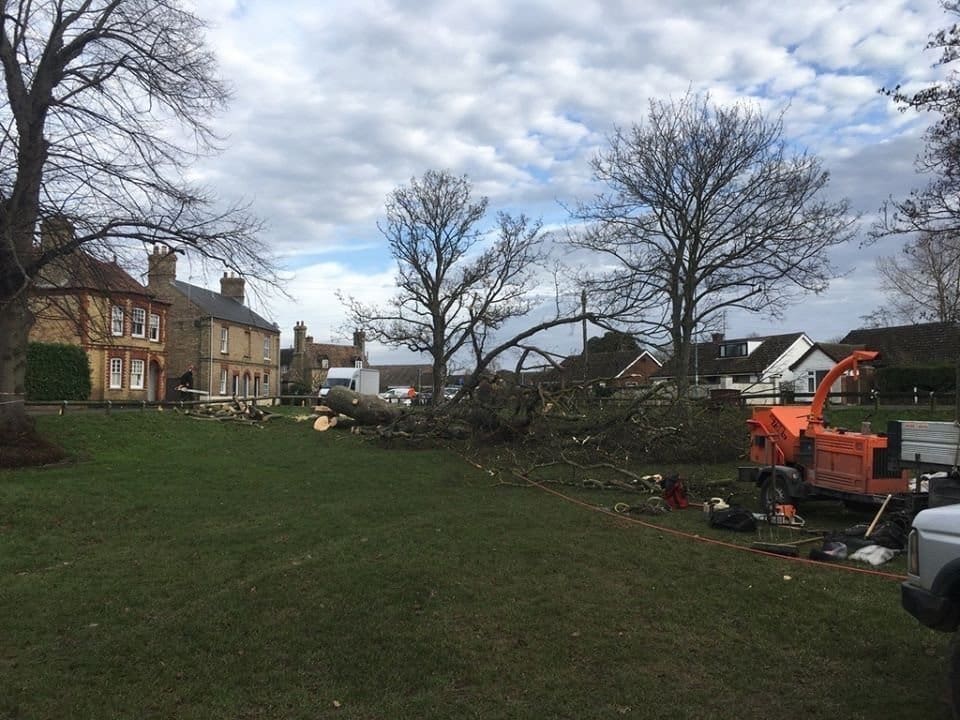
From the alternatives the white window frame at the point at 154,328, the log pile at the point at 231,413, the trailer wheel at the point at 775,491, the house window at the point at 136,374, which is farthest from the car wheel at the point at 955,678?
the white window frame at the point at 154,328

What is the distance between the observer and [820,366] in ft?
163

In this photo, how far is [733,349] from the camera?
5641 cm

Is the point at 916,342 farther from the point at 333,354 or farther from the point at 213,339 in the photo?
the point at 333,354

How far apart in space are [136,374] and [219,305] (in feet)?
38.7

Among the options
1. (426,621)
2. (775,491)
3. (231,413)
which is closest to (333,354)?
(231,413)

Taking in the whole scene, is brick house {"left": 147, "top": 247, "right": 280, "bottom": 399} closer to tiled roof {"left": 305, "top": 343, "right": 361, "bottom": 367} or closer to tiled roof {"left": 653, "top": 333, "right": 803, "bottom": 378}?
tiled roof {"left": 305, "top": 343, "right": 361, "bottom": 367}

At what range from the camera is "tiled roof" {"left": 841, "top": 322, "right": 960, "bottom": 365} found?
40.2 meters

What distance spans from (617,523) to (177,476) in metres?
8.46

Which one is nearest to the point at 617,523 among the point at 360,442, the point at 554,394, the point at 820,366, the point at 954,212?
the point at 554,394

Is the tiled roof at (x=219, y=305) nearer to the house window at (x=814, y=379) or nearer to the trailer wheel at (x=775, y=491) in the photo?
the house window at (x=814, y=379)

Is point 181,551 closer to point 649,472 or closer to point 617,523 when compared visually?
point 617,523

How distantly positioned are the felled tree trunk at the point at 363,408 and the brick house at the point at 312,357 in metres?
43.6

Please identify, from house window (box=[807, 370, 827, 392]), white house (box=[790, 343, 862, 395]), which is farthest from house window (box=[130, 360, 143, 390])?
white house (box=[790, 343, 862, 395])

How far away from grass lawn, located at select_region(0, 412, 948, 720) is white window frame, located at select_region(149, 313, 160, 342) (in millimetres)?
34093
